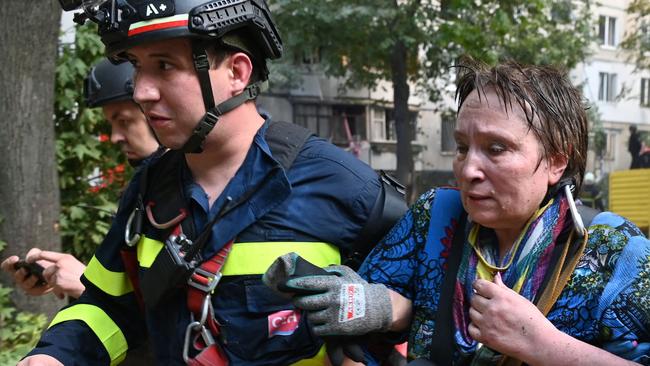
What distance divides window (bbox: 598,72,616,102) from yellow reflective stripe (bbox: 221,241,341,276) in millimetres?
37700

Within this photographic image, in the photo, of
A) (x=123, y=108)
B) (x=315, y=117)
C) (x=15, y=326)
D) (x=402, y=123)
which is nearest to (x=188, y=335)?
(x=123, y=108)

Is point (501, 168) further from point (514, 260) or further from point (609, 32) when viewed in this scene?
point (609, 32)

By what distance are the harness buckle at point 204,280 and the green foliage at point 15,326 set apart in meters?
Answer: 2.61

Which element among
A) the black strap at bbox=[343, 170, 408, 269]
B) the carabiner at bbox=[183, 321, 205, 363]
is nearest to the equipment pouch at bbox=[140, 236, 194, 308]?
the carabiner at bbox=[183, 321, 205, 363]

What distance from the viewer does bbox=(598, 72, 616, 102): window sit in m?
37.3

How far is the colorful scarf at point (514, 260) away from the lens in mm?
1780

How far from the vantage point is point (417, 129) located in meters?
30.6

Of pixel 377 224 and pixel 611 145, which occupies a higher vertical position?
pixel 377 224

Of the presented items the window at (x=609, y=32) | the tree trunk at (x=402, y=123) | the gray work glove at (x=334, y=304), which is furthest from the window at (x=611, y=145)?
the gray work glove at (x=334, y=304)

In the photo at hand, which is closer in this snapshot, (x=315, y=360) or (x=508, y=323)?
(x=508, y=323)

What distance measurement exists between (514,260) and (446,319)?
221 millimetres

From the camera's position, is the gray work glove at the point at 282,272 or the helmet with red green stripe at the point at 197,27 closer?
the gray work glove at the point at 282,272

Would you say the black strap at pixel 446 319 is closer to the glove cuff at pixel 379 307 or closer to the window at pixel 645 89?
the glove cuff at pixel 379 307

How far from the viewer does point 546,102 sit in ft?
5.96
